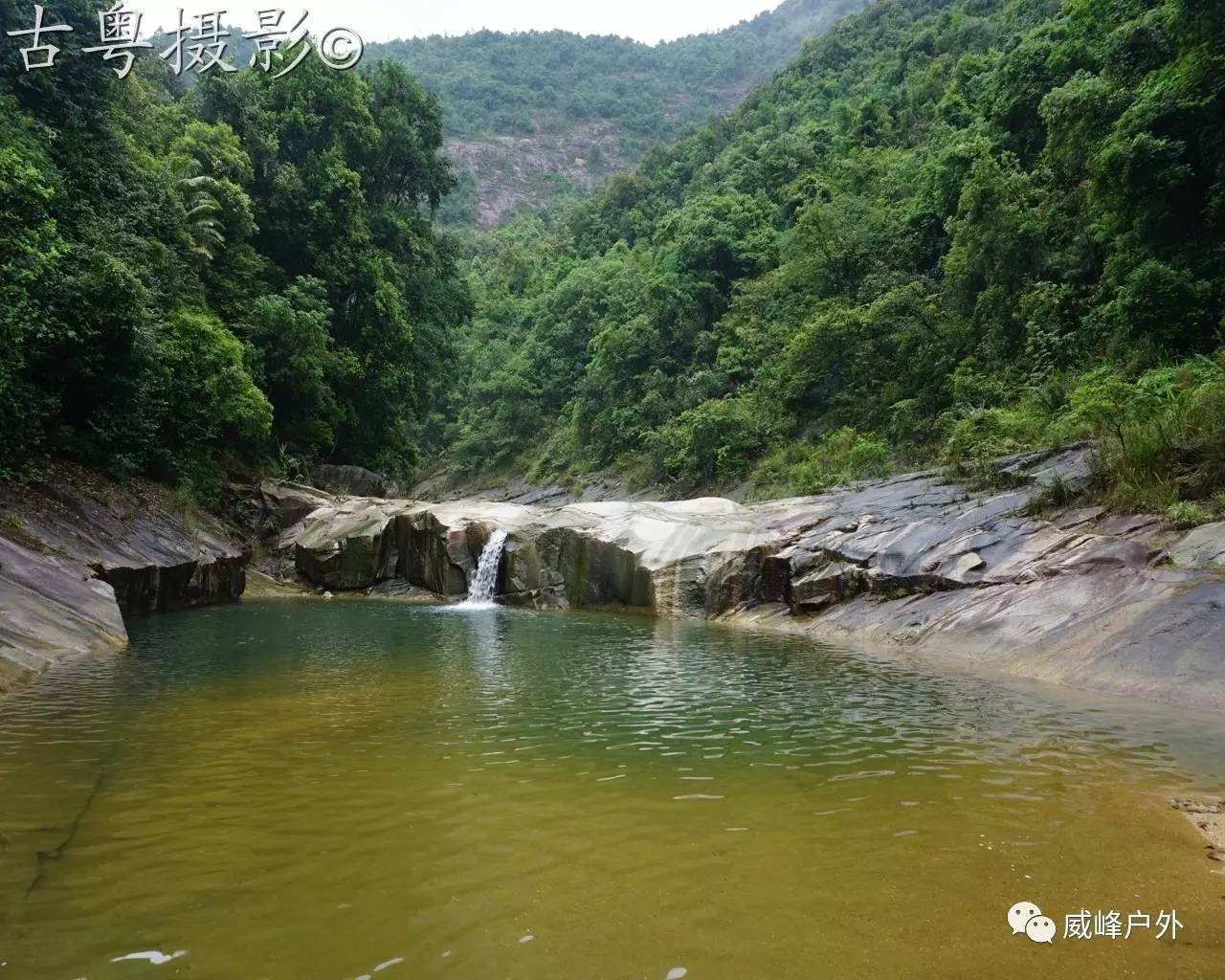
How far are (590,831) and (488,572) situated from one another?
18.4m

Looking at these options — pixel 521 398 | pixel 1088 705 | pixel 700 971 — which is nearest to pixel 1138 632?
pixel 1088 705

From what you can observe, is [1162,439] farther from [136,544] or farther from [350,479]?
[350,479]

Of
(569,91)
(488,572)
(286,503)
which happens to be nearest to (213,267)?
(286,503)

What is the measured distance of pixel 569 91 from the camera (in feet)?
490

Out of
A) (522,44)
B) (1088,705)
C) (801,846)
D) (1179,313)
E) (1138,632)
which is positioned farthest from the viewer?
(522,44)

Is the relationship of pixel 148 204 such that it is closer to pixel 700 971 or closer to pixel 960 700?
pixel 960 700

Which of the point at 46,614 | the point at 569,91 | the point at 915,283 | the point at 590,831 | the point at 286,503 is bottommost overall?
the point at 590,831

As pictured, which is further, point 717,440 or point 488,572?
point 717,440

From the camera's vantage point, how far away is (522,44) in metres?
158

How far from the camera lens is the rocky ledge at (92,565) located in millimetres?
11016

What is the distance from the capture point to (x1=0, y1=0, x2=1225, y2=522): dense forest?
16391 millimetres

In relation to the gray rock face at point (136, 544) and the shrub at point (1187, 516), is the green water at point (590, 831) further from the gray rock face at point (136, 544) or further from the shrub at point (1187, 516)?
the gray rock face at point (136, 544)

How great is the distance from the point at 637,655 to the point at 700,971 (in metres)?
9.15

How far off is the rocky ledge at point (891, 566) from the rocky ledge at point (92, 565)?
505 centimetres
